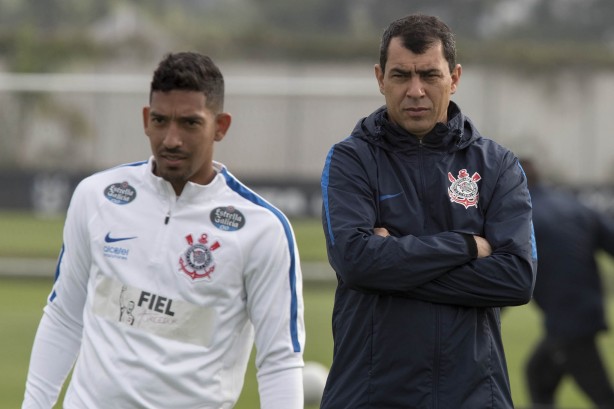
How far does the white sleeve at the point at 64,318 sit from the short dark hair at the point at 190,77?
457mm

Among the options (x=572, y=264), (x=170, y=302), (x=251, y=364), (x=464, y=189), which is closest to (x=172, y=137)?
(x=170, y=302)

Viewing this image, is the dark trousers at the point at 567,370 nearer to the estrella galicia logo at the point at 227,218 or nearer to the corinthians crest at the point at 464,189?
the corinthians crest at the point at 464,189

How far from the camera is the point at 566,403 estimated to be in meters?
10.0

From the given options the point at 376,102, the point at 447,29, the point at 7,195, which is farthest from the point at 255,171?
the point at 447,29


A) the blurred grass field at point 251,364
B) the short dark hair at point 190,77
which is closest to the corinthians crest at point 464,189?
the short dark hair at point 190,77

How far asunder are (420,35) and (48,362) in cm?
151

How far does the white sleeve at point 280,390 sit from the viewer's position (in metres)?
3.83

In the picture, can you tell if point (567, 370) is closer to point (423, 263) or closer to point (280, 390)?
point (423, 263)

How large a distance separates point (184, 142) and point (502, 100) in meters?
34.9

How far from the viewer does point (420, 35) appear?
407cm

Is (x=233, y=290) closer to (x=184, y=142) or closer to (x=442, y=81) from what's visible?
(x=184, y=142)

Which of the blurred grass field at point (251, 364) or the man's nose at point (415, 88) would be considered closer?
the man's nose at point (415, 88)

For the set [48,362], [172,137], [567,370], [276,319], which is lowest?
[567,370]

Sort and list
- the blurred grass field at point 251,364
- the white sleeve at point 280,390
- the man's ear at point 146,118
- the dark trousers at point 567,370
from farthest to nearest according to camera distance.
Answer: the blurred grass field at point 251,364
the dark trousers at point 567,370
the man's ear at point 146,118
the white sleeve at point 280,390
